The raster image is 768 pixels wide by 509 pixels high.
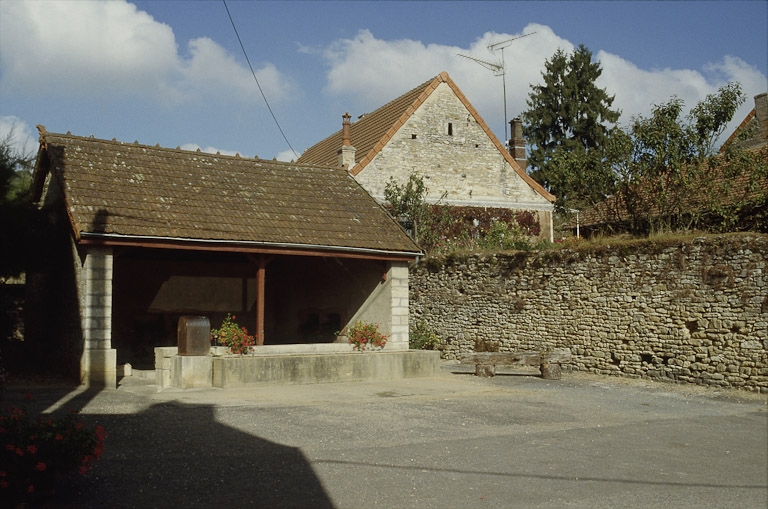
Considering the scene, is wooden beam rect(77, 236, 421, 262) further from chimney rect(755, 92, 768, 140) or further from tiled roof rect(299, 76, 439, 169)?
chimney rect(755, 92, 768, 140)

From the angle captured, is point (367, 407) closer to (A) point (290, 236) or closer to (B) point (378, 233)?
(A) point (290, 236)

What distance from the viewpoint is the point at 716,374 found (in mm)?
14102

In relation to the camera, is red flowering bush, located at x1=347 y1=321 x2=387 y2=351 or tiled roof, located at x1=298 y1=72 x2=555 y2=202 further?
tiled roof, located at x1=298 y1=72 x2=555 y2=202

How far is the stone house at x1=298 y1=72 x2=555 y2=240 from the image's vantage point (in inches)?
979

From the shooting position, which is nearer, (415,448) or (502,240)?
(415,448)

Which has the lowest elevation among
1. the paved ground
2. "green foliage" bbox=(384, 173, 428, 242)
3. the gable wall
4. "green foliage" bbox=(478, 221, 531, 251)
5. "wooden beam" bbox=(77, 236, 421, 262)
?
the paved ground

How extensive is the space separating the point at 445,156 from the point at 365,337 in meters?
11.7

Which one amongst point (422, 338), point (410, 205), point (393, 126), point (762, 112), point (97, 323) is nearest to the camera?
point (97, 323)

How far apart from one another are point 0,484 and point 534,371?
1347 centimetres

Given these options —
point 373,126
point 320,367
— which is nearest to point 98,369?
point 320,367

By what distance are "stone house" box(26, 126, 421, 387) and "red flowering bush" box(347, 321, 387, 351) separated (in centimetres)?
30

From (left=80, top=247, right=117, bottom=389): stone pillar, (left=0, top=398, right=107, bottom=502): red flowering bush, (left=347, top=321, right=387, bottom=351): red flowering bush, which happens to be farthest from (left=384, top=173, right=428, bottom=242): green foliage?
(left=0, top=398, right=107, bottom=502): red flowering bush

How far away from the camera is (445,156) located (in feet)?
84.5

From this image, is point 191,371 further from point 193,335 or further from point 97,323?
point 97,323
